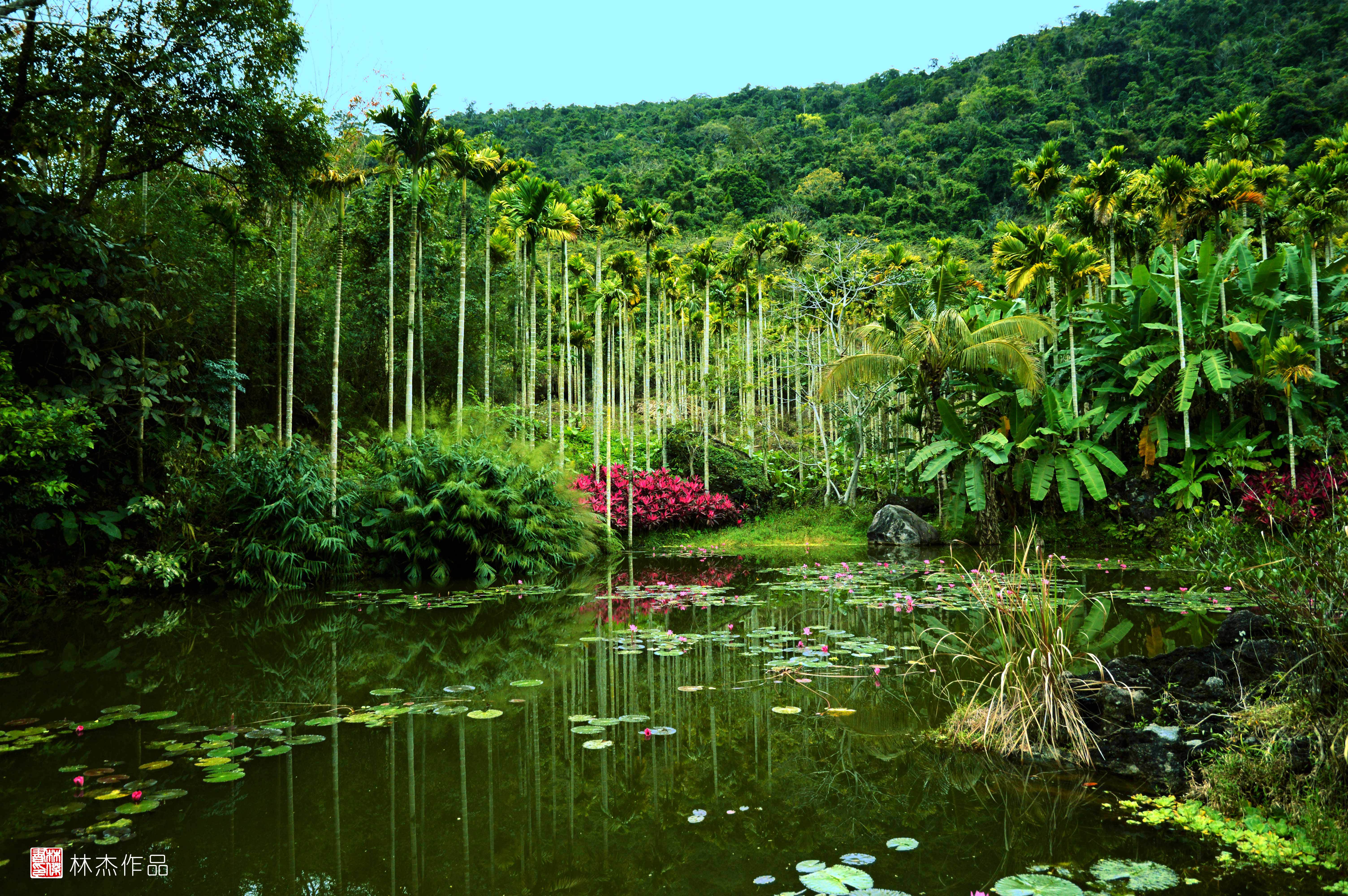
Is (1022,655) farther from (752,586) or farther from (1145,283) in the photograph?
(1145,283)

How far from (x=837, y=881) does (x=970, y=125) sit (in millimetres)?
60142

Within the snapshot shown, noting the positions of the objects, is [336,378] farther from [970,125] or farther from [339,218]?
[970,125]

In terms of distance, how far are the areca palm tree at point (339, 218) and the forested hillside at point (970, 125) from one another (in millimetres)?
29754

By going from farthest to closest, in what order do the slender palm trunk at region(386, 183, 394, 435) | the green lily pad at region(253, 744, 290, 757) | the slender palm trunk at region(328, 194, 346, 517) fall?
the slender palm trunk at region(386, 183, 394, 435) → the slender palm trunk at region(328, 194, 346, 517) → the green lily pad at region(253, 744, 290, 757)

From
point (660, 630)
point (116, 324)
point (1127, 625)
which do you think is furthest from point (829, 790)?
point (116, 324)

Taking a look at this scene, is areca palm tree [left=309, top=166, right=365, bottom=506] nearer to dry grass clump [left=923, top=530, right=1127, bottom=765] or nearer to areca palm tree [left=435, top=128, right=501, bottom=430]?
areca palm tree [left=435, top=128, right=501, bottom=430]

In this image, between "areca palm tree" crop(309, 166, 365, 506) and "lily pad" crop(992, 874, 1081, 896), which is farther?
"areca palm tree" crop(309, 166, 365, 506)

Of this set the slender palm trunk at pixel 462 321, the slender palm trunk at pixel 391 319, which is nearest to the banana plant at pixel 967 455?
the slender palm trunk at pixel 462 321

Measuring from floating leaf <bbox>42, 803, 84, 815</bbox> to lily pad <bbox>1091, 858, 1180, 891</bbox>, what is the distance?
13.8 ft

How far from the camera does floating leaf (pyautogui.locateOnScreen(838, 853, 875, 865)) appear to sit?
2.72 metres

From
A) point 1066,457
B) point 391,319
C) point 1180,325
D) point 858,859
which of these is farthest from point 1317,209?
point 391,319

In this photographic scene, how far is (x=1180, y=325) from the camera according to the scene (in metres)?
13.0

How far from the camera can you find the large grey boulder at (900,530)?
1639 centimetres

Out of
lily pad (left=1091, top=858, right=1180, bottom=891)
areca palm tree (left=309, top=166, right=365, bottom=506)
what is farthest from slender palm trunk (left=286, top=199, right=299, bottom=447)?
lily pad (left=1091, top=858, right=1180, bottom=891)
